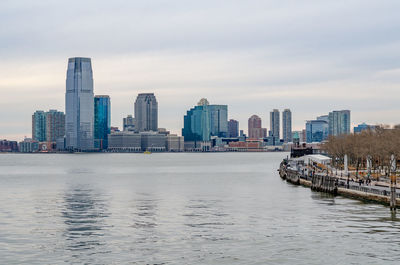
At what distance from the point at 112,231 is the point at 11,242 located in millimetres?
8844

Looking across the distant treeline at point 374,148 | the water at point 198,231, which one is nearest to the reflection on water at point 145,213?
the water at point 198,231

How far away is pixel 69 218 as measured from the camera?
64.4 m

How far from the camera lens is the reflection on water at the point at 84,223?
48062 millimetres

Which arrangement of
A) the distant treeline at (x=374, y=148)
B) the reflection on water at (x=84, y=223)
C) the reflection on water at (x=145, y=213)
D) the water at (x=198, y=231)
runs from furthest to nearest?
the distant treeline at (x=374, y=148) → the reflection on water at (x=145, y=213) → the reflection on water at (x=84, y=223) → the water at (x=198, y=231)

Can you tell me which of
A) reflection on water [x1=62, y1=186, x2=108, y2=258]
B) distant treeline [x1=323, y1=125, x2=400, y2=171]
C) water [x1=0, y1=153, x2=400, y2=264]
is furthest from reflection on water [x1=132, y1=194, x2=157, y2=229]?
distant treeline [x1=323, y1=125, x2=400, y2=171]

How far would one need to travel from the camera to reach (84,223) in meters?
60.5

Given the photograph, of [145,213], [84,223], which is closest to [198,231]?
[84,223]

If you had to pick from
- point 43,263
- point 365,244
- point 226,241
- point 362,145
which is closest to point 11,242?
point 43,263

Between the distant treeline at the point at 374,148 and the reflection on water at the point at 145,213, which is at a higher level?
the distant treeline at the point at 374,148

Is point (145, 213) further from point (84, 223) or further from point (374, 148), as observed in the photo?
point (374, 148)

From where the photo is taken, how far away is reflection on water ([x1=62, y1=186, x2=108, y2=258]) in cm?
4806

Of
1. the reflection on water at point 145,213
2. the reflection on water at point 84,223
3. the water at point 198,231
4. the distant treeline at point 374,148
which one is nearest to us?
the water at point 198,231

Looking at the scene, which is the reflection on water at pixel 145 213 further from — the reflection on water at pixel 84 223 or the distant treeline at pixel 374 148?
the distant treeline at pixel 374 148

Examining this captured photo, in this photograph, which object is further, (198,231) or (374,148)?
(374,148)
